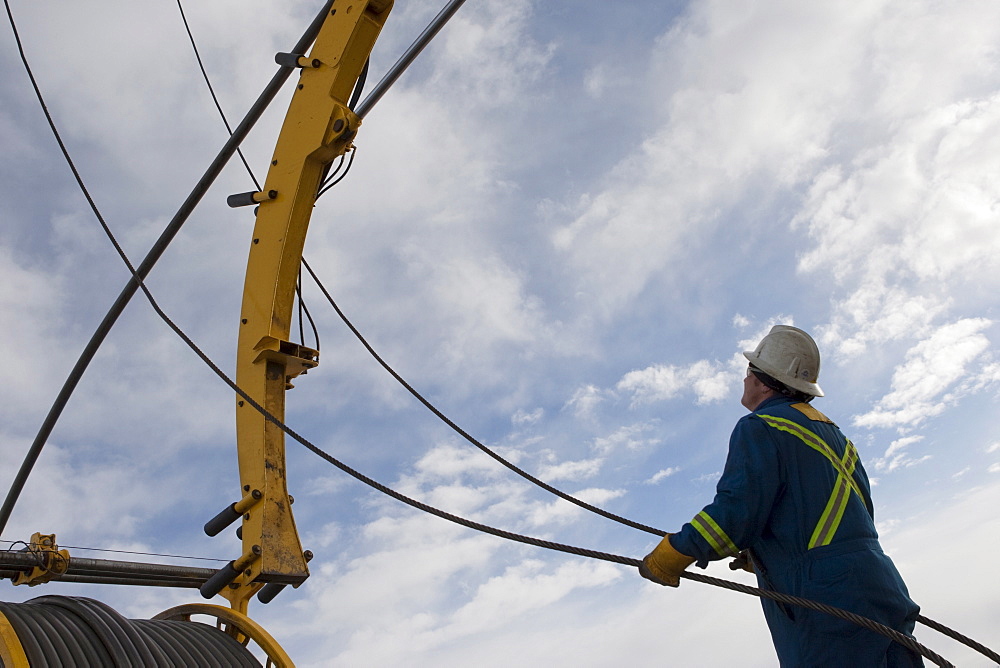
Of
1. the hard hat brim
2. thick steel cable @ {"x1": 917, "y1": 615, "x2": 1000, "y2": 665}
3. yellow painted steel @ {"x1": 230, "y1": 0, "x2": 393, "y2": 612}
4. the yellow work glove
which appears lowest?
thick steel cable @ {"x1": 917, "y1": 615, "x2": 1000, "y2": 665}

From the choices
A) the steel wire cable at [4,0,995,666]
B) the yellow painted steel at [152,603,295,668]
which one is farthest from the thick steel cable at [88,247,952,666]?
the yellow painted steel at [152,603,295,668]

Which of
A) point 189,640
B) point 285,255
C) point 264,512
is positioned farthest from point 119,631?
point 285,255

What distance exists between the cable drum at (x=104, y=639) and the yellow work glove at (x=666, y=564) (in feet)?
7.67

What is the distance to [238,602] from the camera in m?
5.13

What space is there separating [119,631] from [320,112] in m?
3.13

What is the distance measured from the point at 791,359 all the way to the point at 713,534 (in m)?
1.23

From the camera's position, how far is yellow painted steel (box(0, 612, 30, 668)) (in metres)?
4.13

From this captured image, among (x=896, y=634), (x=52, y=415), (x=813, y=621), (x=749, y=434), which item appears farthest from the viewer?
(x=52, y=415)

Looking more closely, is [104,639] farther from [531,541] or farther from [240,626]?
[531,541]

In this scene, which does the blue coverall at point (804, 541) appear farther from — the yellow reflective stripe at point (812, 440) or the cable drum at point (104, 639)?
the cable drum at point (104, 639)

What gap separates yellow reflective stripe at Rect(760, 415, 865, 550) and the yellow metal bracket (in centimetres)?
403

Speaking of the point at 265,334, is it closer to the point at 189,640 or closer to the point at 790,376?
the point at 189,640

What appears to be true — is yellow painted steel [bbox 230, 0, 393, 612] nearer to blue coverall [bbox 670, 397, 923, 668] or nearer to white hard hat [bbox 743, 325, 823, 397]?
blue coverall [bbox 670, 397, 923, 668]

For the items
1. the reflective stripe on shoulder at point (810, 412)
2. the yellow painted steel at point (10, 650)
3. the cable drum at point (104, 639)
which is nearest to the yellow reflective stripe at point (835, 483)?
the reflective stripe on shoulder at point (810, 412)
